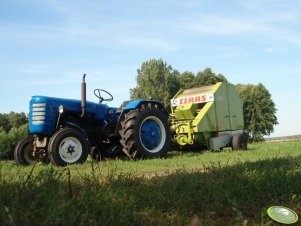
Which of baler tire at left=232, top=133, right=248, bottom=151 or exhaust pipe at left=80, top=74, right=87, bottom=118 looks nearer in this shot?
exhaust pipe at left=80, top=74, right=87, bottom=118

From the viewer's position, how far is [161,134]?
1154 cm

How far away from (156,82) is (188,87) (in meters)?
4.60

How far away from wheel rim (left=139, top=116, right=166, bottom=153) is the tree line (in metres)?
43.9

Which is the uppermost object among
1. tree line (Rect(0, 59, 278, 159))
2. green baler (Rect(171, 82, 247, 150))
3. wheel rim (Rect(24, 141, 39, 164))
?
tree line (Rect(0, 59, 278, 159))

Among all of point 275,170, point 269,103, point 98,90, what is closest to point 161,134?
point 98,90

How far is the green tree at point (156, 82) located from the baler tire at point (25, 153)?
150 feet

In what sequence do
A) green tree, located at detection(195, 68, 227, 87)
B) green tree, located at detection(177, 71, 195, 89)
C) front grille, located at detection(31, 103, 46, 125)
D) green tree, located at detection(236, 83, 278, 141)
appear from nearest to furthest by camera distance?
1. front grille, located at detection(31, 103, 46, 125)
2. green tree, located at detection(236, 83, 278, 141)
3. green tree, located at detection(195, 68, 227, 87)
4. green tree, located at detection(177, 71, 195, 89)

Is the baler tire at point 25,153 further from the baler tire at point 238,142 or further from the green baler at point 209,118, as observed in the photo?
the baler tire at point 238,142

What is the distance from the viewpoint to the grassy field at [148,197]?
11.3ft

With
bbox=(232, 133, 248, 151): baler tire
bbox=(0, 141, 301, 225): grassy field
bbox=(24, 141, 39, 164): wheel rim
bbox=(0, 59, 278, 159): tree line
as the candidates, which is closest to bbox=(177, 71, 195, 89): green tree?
bbox=(0, 59, 278, 159): tree line

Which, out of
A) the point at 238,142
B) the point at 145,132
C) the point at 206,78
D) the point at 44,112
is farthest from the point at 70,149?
the point at 206,78

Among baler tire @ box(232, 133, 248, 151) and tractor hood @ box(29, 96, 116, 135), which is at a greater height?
tractor hood @ box(29, 96, 116, 135)

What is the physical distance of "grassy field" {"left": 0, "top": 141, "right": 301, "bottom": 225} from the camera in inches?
135

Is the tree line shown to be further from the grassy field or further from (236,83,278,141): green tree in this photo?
the grassy field
